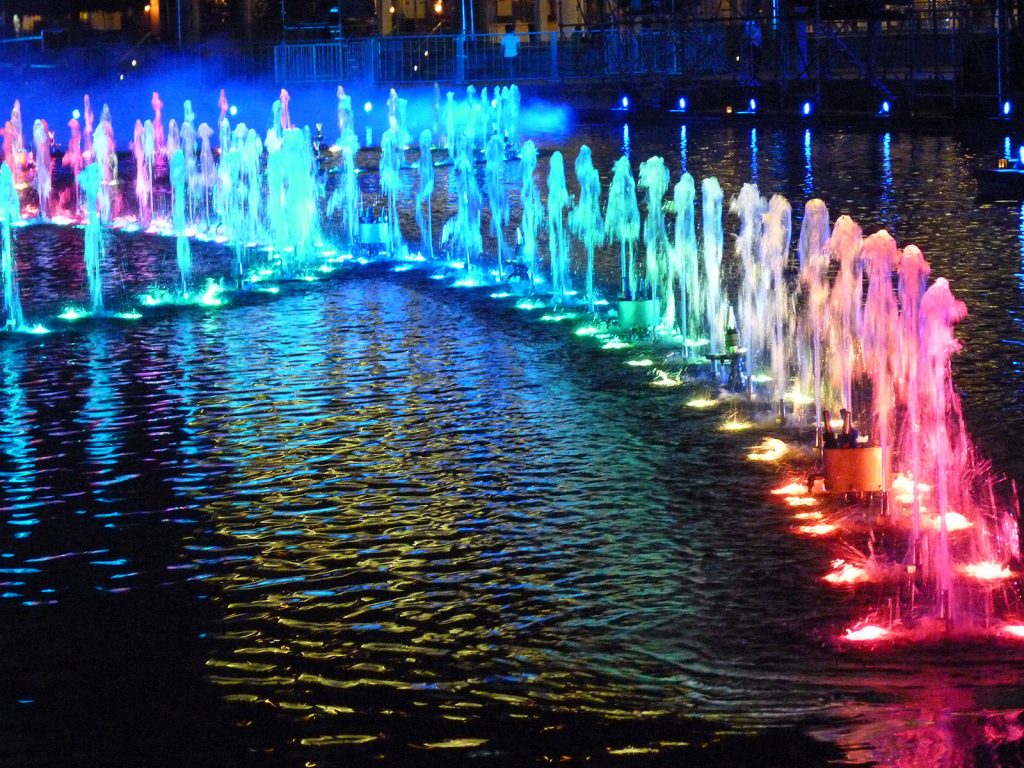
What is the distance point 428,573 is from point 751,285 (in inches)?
320

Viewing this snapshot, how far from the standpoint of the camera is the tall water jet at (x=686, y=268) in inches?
539

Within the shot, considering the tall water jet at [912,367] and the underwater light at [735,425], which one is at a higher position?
the tall water jet at [912,367]

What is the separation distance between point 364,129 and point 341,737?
3936cm

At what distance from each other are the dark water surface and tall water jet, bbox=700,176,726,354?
1.06 m

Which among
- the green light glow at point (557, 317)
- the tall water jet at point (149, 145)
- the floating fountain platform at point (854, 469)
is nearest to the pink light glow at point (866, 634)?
the floating fountain platform at point (854, 469)

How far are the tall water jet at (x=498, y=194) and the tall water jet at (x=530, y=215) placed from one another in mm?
244

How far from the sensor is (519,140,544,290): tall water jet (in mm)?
17903

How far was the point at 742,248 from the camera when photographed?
17.2 m

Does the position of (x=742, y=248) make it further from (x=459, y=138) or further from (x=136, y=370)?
(x=459, y=138)

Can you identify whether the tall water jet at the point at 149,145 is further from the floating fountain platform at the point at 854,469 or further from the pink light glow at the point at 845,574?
the pink light glow at the point at 845,574

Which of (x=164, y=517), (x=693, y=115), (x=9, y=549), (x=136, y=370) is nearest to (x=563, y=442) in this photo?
(x=164, y=517)

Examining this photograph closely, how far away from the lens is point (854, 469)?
325 inches

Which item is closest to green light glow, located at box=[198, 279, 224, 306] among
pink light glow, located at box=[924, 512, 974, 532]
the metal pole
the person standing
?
pink light glow, located at box=[924, 512, 974, 532]

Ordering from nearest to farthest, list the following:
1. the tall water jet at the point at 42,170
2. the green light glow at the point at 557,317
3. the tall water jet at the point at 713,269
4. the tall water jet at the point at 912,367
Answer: the tall water jet at the point at 912,367 → the tall water jet at the point at 713,269 → the green light glow at the point at 557,317 → the tall water jet at the point at 42,170
